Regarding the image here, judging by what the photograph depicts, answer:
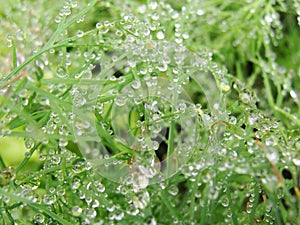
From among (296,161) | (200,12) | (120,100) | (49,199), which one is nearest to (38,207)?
(49,199)

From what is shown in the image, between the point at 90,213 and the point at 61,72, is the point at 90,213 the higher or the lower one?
the lower one

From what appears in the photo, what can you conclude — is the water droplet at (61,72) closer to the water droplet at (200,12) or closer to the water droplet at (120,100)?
the water droplet at (120,100)

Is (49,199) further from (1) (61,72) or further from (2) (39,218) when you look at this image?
(1) (61,72)

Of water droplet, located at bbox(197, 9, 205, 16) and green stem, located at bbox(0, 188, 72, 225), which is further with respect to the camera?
water droplet, located at bbox(197, 9, 205, 16)

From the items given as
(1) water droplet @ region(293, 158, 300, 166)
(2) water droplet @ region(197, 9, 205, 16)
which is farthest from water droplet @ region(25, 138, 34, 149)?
(2) water droplet @ region(197, 9, 205, 16)

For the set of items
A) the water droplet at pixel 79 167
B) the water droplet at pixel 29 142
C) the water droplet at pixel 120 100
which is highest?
the water droplet at pixel 120 100

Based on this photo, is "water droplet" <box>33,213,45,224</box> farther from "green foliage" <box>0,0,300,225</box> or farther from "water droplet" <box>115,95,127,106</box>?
"water droplet" <box>115,95,127,106</box>

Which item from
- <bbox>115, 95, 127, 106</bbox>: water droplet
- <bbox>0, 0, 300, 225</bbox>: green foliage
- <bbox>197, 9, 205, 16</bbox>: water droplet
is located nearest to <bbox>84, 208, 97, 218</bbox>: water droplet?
<bbox>0, 0, 300, 225</bbox>: green foliage

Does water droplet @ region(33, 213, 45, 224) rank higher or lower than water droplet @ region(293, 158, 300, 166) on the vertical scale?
lower

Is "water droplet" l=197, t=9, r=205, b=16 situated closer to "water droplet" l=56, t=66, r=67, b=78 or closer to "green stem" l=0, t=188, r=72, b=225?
"water droplet" l=56, t=66, r=67, b=78

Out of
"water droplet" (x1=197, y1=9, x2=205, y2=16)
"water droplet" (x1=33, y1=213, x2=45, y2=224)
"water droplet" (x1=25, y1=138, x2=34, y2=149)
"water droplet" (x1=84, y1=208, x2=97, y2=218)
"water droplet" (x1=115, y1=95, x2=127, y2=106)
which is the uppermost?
"water droplet" (x1=115, y1=95, x2=127, y2=106)

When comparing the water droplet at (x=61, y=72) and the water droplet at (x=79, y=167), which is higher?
the water droplet at (x=61, y=72)

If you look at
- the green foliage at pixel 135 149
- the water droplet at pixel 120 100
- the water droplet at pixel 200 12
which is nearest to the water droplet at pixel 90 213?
the green foliage at pixel 135 149
